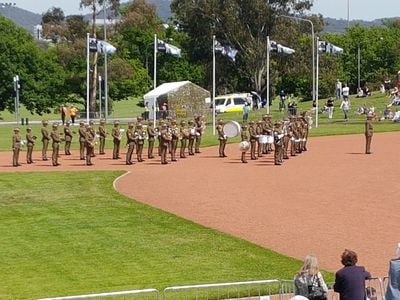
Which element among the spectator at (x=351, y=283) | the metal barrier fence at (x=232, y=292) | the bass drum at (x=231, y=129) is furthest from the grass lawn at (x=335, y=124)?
the spectator at (x=351, y=283)

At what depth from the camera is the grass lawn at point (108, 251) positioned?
59.0 ft

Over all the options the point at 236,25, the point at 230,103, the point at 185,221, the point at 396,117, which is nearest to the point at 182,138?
the point at 185,221

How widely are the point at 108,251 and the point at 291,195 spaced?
992 cm

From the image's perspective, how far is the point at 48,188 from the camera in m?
31.9

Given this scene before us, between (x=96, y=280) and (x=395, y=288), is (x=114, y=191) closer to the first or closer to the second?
(x=96, y=280)

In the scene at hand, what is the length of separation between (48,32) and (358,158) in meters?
71.0

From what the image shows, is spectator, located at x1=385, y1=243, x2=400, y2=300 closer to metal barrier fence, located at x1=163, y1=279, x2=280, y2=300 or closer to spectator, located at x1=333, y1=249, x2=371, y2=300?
spectator, located at x1=333, y1=249, x2=371, y2=300

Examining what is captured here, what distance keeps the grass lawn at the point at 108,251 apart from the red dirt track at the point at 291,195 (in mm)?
999

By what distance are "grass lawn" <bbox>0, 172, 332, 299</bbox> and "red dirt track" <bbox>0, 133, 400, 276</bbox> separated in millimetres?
999

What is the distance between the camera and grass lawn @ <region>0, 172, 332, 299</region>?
18.0m

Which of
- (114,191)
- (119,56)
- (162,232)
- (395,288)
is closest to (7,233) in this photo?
(162,232)

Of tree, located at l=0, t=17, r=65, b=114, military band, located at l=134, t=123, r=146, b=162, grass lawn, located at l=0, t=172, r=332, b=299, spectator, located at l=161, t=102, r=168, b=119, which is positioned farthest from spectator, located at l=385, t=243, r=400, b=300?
tree, located at l=0, t=17, r=65, b=114

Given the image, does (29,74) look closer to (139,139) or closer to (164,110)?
(164,110)

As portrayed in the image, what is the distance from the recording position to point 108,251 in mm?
20953
